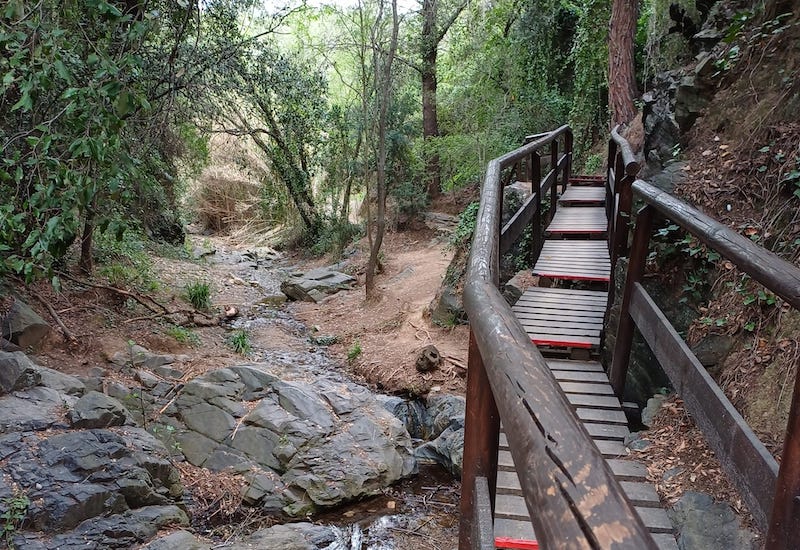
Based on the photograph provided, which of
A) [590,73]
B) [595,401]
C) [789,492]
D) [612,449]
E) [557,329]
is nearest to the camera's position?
[789,492]

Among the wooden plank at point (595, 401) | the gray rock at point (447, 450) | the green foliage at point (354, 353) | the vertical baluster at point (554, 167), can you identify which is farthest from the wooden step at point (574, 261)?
the green foliage at point (354, 353)

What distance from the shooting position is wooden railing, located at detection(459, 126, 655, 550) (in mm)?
599

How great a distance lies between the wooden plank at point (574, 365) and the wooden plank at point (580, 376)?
48 millimetres

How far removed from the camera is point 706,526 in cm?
232

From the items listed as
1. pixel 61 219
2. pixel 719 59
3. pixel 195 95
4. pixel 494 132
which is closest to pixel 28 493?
pixel 61 219

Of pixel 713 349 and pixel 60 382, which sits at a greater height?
pixel 713 349

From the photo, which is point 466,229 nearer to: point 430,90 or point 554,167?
point 554,167

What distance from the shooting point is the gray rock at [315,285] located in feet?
38.8

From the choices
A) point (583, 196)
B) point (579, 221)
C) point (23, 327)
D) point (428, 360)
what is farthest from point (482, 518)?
point (583, 196)

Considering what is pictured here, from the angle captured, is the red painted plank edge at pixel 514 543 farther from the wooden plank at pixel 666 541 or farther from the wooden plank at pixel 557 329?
the wooden plank at pixel 557 329

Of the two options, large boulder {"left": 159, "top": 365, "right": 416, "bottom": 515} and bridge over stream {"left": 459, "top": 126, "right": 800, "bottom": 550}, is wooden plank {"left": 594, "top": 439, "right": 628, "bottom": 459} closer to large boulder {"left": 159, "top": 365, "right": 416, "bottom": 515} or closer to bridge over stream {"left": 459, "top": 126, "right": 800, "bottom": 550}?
bridge over stream {"left": 459, "top": 126, "right": 800, "bottom": 550}

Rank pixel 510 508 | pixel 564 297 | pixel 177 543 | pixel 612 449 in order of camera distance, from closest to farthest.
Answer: pixel 510 508, pixel 612 449, pixel 177 543, pixel 564 297

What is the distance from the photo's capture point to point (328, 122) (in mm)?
15609

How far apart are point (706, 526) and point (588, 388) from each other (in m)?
1.13
